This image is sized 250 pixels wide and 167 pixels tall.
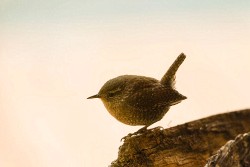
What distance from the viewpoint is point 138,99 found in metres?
4.03

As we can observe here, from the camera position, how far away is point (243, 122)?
4.23 m

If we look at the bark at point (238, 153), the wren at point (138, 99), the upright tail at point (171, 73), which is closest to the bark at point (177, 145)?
the wren at point (138, 99)

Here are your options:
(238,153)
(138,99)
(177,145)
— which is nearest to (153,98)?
(138,99)

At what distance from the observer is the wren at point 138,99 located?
4.00 meters

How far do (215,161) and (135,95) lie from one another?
5.32 feet

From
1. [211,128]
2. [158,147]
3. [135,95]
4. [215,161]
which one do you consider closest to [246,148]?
[215,161]

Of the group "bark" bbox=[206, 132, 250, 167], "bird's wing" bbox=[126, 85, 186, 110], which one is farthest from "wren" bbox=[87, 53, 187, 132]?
"bark" bbox=[206, 132, 250, 167]

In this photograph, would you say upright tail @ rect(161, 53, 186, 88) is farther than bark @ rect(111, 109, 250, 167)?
Yes

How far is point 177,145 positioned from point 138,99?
0.66 meters

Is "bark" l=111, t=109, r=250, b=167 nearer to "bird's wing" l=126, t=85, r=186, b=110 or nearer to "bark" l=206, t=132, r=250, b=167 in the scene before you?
"bird's wing" l=126, t=85, r=186, b=110

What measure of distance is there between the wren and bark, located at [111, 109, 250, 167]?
0.31 meters

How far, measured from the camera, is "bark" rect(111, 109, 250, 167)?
11.4 ft

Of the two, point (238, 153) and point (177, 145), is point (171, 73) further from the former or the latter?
point (238, 153)

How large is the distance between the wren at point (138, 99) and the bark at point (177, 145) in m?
0.31
